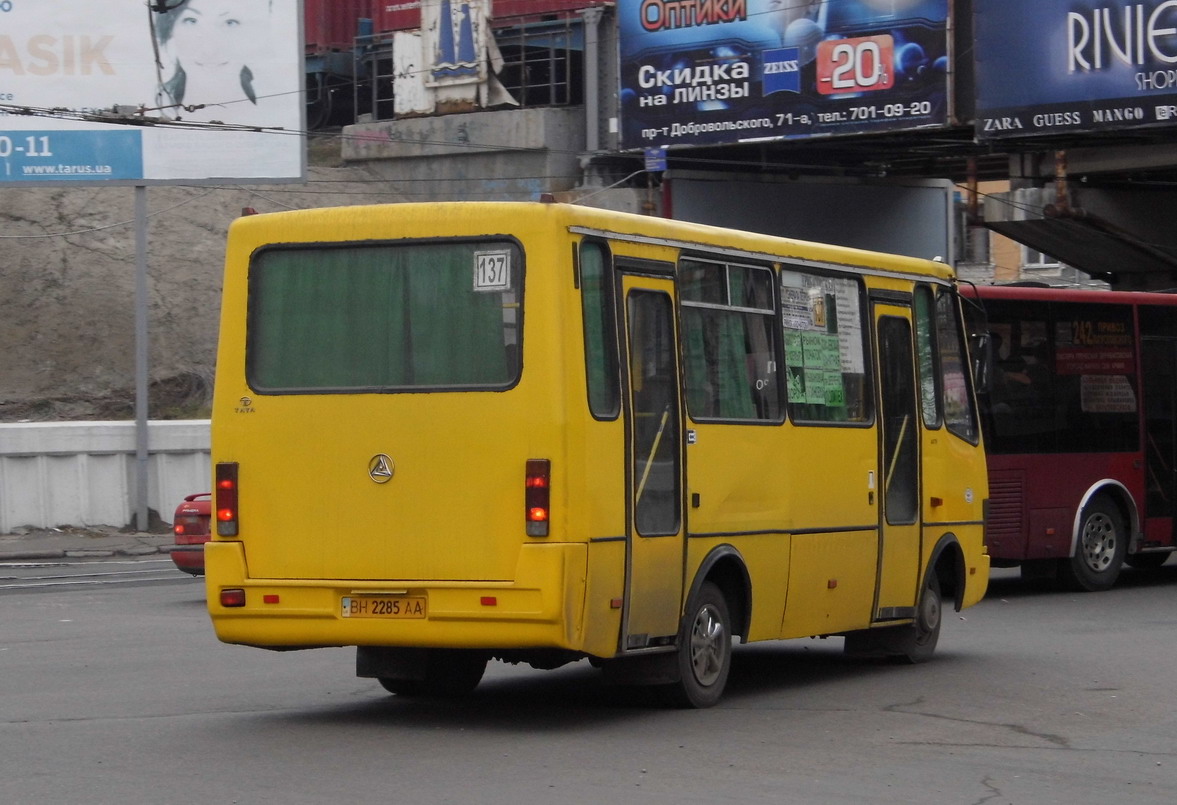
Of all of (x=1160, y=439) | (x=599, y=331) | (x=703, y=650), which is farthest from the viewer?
(x=1160, y=439)

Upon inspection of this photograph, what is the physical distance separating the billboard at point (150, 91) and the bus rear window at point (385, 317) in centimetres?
1766

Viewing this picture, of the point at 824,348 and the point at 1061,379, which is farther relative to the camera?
the point at 1061,379

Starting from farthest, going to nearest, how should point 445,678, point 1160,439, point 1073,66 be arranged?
point 1073,66, point 1160,439, point 445,678

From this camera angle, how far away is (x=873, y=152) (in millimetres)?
41312

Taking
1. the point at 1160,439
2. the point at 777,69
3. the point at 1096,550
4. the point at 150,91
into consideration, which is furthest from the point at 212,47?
the point at 1096,550

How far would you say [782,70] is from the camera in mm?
38031

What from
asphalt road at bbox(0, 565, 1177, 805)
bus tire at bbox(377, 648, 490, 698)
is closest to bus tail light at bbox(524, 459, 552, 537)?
asphalt road at bbox(0, 565, 1177, 805)

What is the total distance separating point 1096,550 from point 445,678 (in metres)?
9.50

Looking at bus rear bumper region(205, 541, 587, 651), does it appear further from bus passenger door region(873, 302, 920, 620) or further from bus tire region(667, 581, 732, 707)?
bus passenger door region(873, 302, 920, 620)

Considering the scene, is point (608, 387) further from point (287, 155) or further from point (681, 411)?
point (287, 155)

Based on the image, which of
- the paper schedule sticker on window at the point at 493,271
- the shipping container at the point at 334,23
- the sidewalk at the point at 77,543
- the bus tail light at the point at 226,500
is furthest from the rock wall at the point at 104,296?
the paper schedule sticker on window at the point at 493,271

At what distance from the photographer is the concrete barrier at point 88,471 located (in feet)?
79.9

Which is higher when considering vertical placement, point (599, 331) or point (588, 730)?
point (599, 331)

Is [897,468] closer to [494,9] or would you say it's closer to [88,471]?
[88,471]
